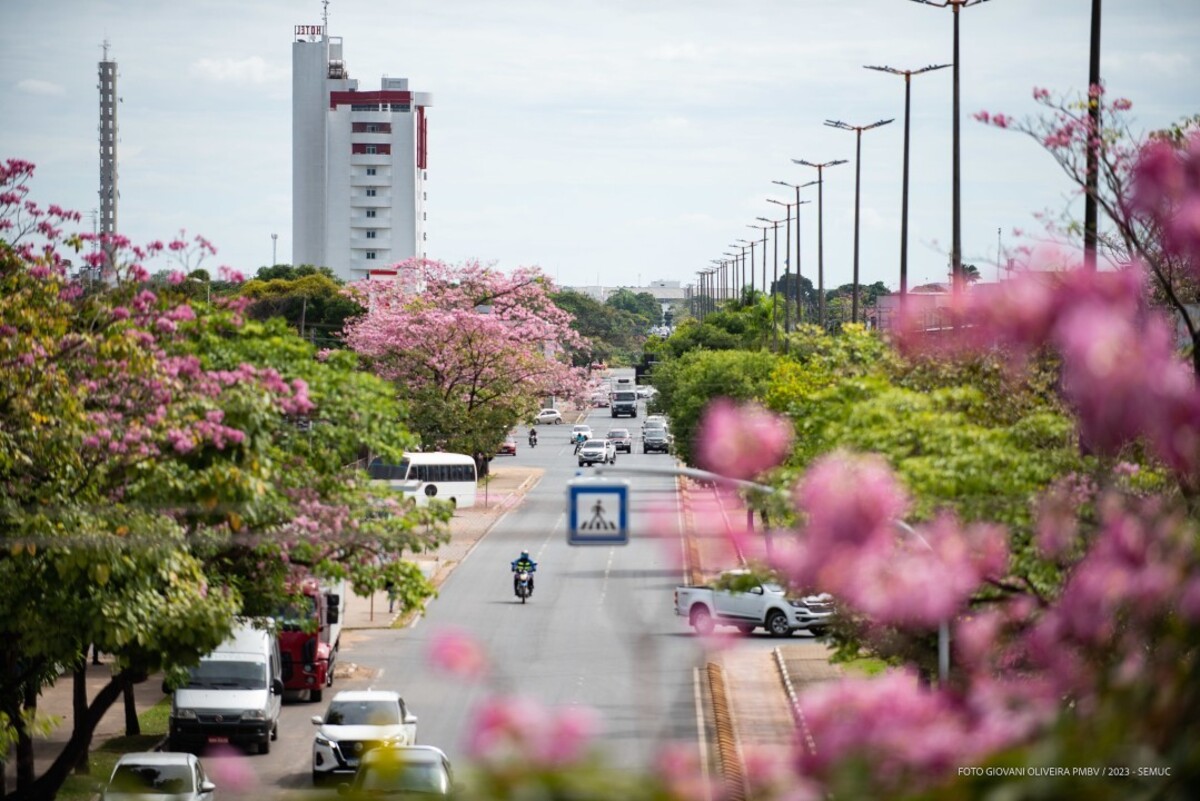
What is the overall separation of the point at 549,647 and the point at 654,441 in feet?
162

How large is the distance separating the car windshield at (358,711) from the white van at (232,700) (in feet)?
5.32

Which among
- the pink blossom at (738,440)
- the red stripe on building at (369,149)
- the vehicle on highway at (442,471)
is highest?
the red stripe on building at (369,149)

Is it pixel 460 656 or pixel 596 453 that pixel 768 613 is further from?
pixel 596 453

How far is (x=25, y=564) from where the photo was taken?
16297 mm

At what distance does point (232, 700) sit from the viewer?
84.4 ft

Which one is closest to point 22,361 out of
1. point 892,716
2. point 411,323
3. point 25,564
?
point 25,564

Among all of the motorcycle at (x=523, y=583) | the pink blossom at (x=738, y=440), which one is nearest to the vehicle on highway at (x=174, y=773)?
the pink blossom at (x=738, y=440)

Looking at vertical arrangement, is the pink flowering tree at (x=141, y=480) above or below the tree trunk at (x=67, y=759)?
above

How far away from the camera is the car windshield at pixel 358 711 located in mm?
24094

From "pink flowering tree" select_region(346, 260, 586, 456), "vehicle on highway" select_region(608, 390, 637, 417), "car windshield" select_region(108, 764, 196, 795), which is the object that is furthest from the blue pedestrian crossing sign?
"vehicle on highway" select_region(608, 390, 637, 417)

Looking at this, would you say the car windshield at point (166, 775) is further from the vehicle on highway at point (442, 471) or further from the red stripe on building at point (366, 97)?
the red stripe on building at point (366, 97)

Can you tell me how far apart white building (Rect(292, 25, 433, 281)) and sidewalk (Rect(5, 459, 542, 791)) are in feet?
249

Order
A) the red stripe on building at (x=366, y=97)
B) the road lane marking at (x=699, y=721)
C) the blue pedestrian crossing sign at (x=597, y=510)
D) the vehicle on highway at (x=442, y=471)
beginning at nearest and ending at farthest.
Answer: the blue pedestrian crossing sign at (x=597, y=510) < the road lane marking at (x=699, y=721) < the vehicle on highway at (x=442, y=471) < the red stripe on building at (x=366, y=97)

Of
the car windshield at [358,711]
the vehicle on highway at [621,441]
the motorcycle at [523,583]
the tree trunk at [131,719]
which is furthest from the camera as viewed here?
the vehicle on highway at [621,441]
